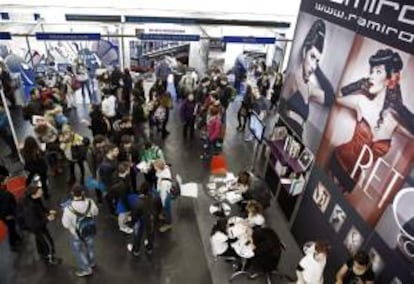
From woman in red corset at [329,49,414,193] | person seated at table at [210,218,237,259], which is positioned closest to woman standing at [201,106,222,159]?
person seated at table at [210,218,237,259]

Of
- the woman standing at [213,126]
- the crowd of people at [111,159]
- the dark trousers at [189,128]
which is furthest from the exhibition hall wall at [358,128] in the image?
the dark trousers at [189,128]

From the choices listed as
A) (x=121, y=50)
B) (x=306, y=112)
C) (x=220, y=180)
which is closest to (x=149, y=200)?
(x=220, y=180)

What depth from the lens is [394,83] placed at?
3.45m

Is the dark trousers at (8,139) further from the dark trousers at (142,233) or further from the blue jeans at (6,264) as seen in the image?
the dark trousers at (142,233)

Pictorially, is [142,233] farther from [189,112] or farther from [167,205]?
[189,112]

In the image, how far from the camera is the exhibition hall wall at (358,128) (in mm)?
3357

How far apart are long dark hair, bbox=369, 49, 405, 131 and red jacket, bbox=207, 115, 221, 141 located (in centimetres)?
357

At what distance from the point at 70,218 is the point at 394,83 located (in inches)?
147

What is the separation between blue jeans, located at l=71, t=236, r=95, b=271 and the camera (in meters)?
4.23

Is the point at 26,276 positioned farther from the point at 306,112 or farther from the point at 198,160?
the point at 306,112

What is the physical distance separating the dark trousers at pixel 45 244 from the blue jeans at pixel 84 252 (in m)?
0.35

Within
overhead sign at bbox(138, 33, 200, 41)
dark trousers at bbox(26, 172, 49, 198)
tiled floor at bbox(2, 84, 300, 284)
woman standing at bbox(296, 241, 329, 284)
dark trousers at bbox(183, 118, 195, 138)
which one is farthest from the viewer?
overhead sign at bbox(138, 33, 200, 41)

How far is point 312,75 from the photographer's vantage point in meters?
5.01

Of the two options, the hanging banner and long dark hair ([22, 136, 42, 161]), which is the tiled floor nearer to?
long dark hair ([22, 136, 42, 161])
